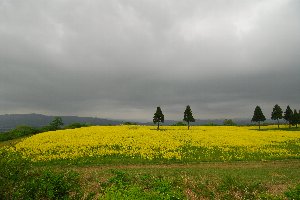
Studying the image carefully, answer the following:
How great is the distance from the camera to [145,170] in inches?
1101

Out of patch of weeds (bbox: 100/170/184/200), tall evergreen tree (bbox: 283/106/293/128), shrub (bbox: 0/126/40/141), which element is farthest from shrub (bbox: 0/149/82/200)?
tall evergreen tree (bbox: 283/106/293/128)

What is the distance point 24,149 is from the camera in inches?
1585

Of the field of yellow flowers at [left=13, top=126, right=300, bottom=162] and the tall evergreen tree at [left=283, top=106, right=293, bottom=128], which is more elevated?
the tall evergreen tree at [left=283, top=106, right=293, bottom=128]

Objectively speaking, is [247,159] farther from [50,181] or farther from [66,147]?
[50,181]

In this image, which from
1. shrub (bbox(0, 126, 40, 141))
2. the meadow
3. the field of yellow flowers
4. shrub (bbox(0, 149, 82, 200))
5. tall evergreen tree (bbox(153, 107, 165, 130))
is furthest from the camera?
tall evergreen tree (bbox(153, 107, 165, 130))

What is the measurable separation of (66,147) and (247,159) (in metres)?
22.8

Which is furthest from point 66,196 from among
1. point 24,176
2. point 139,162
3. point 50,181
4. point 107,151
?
point 107,151

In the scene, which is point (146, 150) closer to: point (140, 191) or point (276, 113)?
point (140, 191)

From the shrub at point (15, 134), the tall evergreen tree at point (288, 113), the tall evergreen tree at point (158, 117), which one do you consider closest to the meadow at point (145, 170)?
the shrub at point (15, 134)

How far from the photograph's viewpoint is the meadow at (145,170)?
1417 cm

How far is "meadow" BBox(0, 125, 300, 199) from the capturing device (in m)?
14.2

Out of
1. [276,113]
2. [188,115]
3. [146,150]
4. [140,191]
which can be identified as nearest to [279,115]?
[276,113]

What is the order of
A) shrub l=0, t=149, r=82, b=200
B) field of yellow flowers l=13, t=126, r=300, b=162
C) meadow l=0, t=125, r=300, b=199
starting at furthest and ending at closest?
1. field of yellow flowers l=13, t=126, r=300, b=162
2. meadow l=0, t=125, r=300, b=199
3. shrub l=0, t=149, r=82, b=200

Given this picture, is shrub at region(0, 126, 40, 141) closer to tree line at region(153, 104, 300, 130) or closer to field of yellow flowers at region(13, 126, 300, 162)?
field of yellow flowers at region(13, 126, 300, 162)
